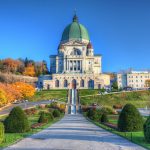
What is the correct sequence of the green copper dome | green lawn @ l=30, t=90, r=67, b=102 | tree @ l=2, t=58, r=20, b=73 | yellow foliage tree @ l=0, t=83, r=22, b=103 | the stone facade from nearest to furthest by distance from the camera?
yellow foliage tree @ l=0, t=83, r=22, b=103 < green lawn @ l=30, t=90, r=67, b=102 < the green copper dome < tree @ l=2, t=58, r=20, b=73 < the stone facade

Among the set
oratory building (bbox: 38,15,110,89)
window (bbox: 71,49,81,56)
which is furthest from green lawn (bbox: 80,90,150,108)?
window (bbox: 71,49,81,56)

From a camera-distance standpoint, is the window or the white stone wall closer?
the white stone wall

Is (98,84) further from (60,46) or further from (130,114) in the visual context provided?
(130,114)

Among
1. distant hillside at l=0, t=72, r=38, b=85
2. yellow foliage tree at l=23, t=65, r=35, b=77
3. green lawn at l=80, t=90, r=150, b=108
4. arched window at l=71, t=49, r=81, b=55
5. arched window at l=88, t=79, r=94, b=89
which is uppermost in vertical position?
arched window at l=71, t=49, r=81, b=55

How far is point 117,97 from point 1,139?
67.0m

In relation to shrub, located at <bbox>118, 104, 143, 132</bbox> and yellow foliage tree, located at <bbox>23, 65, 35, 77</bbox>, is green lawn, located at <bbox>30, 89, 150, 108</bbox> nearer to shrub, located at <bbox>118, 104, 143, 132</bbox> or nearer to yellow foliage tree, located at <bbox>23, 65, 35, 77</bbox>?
yellow foliage tree, located at <bbox>23, 65, 35, 77</bbox>

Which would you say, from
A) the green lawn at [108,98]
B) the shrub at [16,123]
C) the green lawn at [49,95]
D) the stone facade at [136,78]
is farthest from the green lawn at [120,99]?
the shrub at [16,123]

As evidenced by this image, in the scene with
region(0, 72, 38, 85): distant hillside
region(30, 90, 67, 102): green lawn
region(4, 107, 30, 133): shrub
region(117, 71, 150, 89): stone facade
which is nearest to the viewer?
region(4, 107, 30, 133): shrub

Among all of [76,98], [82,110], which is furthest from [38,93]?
[82,110]

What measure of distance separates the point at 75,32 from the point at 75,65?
1225 cm

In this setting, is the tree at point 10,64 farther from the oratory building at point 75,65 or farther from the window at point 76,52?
the window at point 76,52

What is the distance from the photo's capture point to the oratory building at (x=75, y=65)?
10538 centimetres

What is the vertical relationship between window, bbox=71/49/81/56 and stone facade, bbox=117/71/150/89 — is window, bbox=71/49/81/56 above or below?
above

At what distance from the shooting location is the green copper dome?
117875mm
